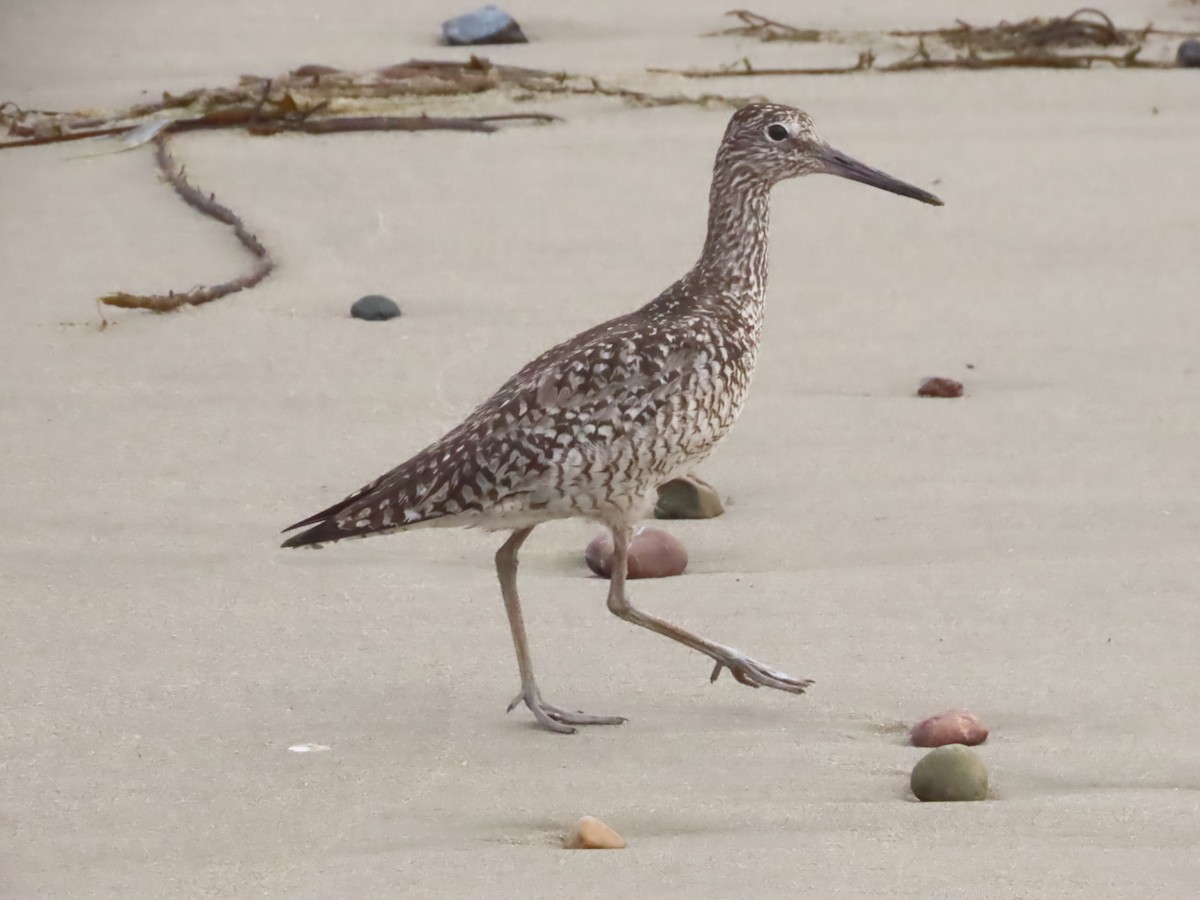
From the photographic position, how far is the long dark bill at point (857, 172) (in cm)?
642

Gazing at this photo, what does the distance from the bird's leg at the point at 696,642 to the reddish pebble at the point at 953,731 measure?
0.42 meters

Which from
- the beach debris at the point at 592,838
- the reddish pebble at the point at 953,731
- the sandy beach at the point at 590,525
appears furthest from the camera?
the reddish pebble at the point at 953,731

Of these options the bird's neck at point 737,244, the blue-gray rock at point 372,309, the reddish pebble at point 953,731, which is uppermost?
the bird's neck at point 737,244

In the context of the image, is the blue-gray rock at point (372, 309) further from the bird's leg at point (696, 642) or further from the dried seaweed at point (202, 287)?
the bird's leg at point (696, 642)

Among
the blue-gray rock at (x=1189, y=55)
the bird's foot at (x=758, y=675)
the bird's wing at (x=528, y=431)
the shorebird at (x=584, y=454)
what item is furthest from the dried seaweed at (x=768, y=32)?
the bird's foot at (x=758, y=675)

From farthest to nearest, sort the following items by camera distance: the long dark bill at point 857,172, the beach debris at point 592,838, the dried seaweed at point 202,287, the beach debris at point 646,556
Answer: the dried seaweed at point 202,287 → the long dark bill at point 857,172 → the beach debris at point 646,556 → the beach debris at point 592,838

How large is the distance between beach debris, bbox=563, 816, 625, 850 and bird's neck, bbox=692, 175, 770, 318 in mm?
2060

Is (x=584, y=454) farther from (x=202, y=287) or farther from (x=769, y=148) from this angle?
(x=202, y=287)

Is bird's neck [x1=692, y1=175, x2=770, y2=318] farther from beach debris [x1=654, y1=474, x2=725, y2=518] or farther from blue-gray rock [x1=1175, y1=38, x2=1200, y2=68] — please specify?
blue-gray rock [x1=1175, y1=38, x2=1200, y2=68]

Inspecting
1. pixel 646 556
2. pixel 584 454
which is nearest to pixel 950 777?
pixel 584 454

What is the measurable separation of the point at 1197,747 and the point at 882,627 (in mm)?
1089

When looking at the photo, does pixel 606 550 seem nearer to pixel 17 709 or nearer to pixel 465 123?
pixel 17 709

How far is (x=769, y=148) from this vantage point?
6.33 meters

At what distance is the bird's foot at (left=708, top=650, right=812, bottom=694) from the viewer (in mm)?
5324
